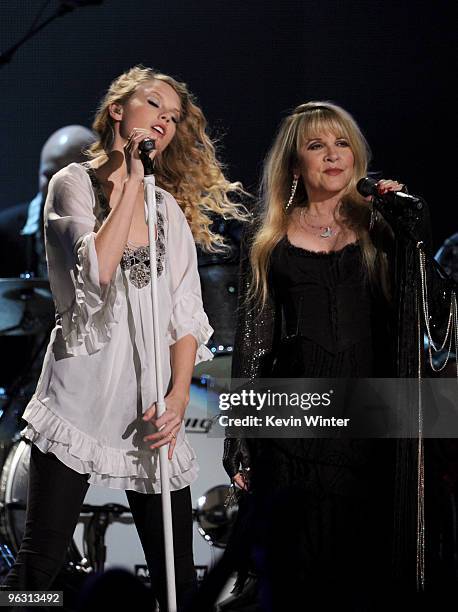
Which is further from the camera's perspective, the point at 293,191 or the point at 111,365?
the point at 293,191

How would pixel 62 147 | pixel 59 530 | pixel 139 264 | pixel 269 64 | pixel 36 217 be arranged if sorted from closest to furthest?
pixel 59 530, pixel 139 264, pixel 269 64, pixel 62 147, pixel 36 217

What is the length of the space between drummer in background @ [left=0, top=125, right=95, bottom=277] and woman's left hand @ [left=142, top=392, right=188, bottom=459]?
6.64 ft

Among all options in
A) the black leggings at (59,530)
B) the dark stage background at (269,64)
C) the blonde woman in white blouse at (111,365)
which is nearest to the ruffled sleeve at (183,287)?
the blonde woman in white blouse at (111,365)

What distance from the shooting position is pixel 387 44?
3.59 metres

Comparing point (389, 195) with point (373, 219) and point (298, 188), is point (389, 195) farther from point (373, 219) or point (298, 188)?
point (298, 188)

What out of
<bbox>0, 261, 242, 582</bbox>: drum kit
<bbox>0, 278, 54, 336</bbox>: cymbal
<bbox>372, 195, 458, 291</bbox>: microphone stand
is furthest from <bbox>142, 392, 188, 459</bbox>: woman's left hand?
<bbox>0, 278, 54, 336</bbox>: cymbal

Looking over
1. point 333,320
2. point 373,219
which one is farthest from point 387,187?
point 333,320

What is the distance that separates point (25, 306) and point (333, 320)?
6.57 feet

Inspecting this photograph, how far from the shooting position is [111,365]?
6.92 ft

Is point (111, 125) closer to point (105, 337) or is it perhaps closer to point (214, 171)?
point (214, 171)

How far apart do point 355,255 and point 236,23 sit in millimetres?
1524

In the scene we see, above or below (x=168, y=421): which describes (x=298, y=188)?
above

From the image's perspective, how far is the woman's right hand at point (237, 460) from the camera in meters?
2.50

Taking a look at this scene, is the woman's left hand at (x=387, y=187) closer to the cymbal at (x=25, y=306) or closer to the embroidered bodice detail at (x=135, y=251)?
the embroidered bodice detail at (x=135, y=251)
